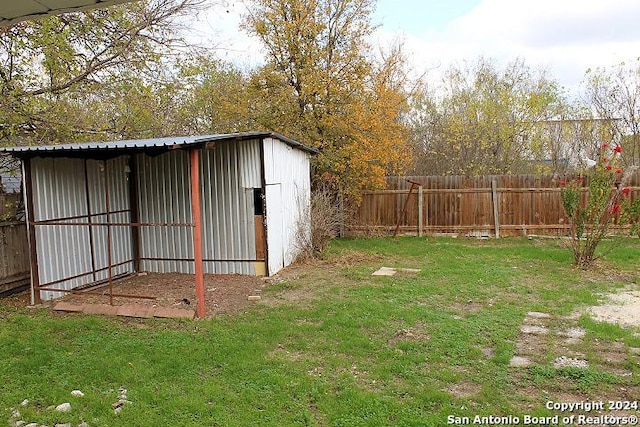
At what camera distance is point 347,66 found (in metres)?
11.8

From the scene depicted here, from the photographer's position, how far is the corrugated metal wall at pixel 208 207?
849 centimetres

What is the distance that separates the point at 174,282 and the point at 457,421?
19.8ft

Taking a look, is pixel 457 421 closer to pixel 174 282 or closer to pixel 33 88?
pixel 174 282

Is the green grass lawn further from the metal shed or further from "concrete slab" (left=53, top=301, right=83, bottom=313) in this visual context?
the metal shed

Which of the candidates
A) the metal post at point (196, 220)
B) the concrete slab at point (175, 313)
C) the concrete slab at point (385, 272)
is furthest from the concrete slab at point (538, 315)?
the concrete slab at point (175, 313)

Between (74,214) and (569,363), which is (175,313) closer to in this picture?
(74,214)

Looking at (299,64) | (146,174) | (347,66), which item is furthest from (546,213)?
(146,174)

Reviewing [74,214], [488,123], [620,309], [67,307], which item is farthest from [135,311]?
[488,123]

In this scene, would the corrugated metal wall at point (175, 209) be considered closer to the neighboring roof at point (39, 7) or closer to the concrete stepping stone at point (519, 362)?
the concrete stepping stone at point (519, 362)

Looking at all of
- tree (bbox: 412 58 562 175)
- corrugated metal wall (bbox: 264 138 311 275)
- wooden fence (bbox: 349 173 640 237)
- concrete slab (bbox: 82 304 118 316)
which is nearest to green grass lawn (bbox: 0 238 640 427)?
concrete slab (bbox: 82 304 118 316)

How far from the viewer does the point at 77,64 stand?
7.58 meters

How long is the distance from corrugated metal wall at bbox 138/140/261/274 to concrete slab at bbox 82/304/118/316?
247cm

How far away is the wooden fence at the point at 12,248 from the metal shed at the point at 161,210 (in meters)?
0.73

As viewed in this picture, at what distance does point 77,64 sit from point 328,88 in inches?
232
